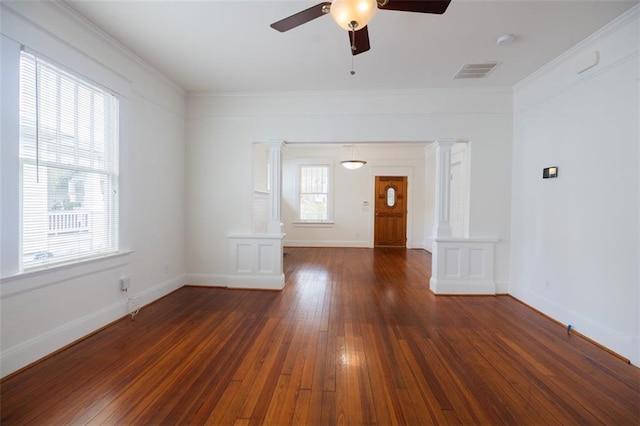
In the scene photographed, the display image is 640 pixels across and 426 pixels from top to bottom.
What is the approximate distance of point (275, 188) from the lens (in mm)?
4059

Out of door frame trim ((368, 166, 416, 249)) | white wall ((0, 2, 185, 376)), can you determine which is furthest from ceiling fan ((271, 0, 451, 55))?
door frame trim ((368, 166, 416, 249))

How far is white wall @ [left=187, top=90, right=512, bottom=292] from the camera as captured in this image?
3.83 meters

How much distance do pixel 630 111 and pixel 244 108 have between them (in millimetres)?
4176

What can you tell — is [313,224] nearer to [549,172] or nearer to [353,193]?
[353,193]

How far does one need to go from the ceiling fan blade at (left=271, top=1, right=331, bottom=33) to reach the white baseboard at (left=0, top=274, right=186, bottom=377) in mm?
2988

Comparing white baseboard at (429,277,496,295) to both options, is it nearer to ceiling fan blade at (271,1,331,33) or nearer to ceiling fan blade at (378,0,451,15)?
ceiling fan blade at (378,0,451,15)

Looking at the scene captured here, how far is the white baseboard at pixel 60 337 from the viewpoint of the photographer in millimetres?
1960

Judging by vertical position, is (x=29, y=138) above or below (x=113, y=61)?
below

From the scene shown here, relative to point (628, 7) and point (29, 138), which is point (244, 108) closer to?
point (29, 138)

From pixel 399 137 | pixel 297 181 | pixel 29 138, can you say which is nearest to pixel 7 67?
pixel 29 138

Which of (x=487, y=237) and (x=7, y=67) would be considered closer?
(x=7, y=67)

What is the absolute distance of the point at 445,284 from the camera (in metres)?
3.85

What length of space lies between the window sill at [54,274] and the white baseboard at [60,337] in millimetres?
402

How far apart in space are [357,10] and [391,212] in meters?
6.80
